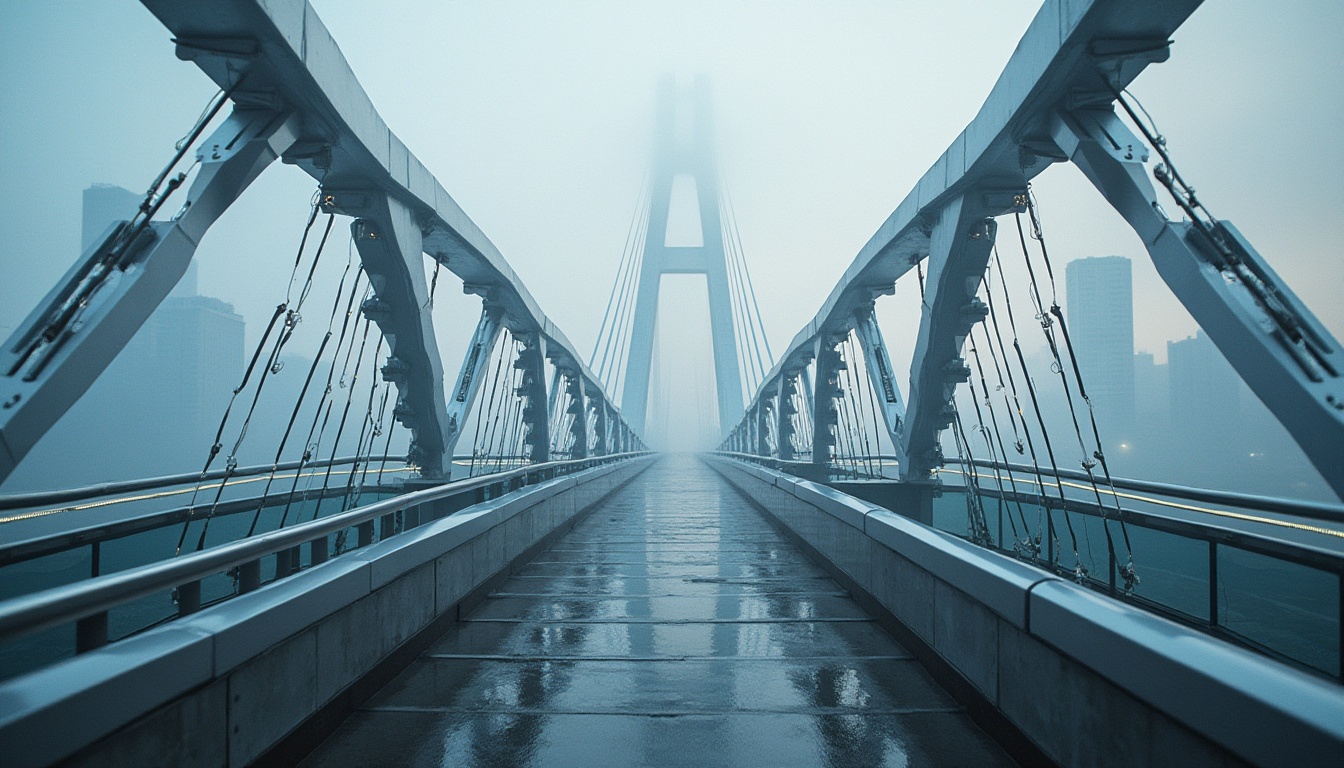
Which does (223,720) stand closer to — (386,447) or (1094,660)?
(1094,660)

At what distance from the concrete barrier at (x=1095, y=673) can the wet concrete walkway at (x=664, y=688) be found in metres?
0.27

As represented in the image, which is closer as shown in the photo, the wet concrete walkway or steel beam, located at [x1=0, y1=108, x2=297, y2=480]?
the wet concrete walkway

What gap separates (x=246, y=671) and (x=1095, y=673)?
241cm

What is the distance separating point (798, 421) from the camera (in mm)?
24750

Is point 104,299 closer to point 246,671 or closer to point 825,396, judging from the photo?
point 246,671

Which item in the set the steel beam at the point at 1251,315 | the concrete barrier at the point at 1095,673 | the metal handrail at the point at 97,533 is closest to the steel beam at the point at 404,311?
the metal handrail at the point at 97,533

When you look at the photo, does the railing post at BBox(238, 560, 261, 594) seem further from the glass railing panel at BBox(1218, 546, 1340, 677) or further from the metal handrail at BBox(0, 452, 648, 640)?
the glass railing panel at BBox(1218, 546, 1340, 677)

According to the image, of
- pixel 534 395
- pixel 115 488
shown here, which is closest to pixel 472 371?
pixel 534 395

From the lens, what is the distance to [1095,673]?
6.94 ft

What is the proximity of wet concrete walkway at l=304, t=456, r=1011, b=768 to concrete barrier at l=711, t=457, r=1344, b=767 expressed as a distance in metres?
0.27

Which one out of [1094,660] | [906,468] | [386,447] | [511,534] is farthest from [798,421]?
[1094,660]

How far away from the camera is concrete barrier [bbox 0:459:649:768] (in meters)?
1.65

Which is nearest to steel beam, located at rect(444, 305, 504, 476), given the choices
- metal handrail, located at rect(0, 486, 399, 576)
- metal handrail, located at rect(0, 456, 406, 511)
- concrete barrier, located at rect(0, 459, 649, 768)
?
metal handrail, located at rect(0, 456, 406, 511)

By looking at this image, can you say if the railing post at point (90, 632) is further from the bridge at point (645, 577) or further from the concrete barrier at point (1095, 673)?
the concrete barrier at point (1095, 673)
